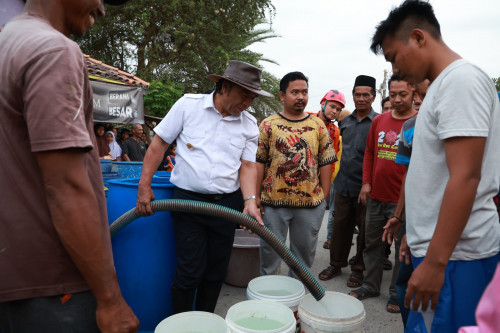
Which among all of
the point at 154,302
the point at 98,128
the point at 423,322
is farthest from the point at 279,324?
the point at 98,128

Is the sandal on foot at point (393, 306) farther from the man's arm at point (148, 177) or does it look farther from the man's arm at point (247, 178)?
the man's arm at point (148, 177)

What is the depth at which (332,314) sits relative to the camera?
2094 millimetres

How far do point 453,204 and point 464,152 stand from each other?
19 cm

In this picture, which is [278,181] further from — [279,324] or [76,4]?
[76,4]

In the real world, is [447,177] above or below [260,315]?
above

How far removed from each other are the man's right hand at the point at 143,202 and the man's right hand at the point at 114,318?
1203 millimetres

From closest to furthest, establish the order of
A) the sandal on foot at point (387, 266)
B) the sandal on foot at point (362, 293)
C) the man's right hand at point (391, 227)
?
the man's right hand at point (391, 227) < the sandal on foot at point (362, 293) < the sandal on foot at point (387, 266)

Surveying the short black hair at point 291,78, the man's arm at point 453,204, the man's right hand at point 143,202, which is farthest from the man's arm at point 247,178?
the man's arm at point 453,204

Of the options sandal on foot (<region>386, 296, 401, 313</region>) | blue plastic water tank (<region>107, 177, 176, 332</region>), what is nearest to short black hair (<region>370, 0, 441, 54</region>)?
blue plastic water tank (<region>107, 177, 176, 332</region>)

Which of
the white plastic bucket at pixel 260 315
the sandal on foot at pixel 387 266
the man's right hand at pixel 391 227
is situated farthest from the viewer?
the sandal on foot at pixel 387 266

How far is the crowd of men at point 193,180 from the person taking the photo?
889 mm

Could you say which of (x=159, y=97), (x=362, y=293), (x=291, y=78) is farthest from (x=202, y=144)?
(x=159, y=97)

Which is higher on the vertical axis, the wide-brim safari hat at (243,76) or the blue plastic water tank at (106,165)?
the wide-brim safari hat at (243,76)

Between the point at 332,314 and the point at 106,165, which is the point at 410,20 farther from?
the point at 106,165
